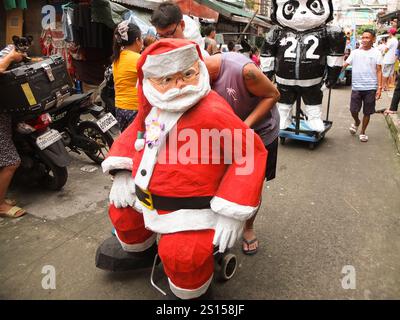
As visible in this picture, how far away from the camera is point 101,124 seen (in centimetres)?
425

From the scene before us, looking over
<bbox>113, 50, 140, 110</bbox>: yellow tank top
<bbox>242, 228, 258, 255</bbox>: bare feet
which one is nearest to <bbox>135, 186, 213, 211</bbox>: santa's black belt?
<bbox>242, 228, 258, 255</bbox>: bare feet

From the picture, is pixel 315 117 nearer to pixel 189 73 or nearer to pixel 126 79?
pixel 126 79

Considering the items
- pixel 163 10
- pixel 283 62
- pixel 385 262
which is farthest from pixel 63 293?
pixel 283 62

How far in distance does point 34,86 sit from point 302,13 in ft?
11.1

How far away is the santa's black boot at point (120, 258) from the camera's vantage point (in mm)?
2250

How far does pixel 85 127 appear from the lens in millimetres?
4359

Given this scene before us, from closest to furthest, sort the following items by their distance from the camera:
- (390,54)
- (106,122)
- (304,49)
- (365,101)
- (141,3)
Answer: (106,122) → (304,49) → (365,101) → (141,3) → (390,54)

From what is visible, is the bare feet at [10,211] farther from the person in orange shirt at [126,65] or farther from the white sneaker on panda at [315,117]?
the white sneaker on panda at [315,117]

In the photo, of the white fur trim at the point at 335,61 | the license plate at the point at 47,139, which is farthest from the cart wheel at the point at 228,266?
the white fur trim at the point at 335,61

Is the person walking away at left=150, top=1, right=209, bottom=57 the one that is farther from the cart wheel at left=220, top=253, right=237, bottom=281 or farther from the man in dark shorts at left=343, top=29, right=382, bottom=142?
the man in dark shorts at left=343, top=29, right=382, bottom=142

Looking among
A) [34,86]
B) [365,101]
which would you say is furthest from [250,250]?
[365,101]

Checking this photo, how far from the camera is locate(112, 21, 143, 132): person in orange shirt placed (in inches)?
125

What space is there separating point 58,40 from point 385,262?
20.4 ft

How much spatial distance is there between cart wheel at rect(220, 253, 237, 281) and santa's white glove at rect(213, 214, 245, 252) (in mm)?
613
